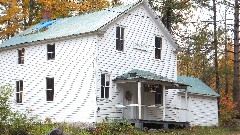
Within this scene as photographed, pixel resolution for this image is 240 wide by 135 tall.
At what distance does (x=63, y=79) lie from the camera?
1072 inches

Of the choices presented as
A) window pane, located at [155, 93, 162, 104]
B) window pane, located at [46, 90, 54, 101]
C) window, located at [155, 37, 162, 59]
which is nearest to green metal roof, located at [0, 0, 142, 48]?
window, located at [155, 37, 162, 59]

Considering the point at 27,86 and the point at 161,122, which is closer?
the point at 161,122

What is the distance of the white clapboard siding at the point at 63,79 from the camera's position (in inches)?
1009

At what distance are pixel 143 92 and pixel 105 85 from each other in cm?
400

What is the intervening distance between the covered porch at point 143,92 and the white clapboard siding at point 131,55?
574 mm

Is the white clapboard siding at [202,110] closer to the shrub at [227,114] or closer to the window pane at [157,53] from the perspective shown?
the shrub at [227,114]

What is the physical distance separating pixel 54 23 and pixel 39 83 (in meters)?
5.86

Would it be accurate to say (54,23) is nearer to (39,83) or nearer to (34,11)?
(39,83)

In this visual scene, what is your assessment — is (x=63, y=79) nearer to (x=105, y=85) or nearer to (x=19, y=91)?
(x=105, y=85)

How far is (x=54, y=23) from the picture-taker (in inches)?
1283

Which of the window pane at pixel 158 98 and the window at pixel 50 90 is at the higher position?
the window at pixel 50 90

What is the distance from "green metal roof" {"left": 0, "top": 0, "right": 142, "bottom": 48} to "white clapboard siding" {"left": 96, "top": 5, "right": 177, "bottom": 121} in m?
0.63

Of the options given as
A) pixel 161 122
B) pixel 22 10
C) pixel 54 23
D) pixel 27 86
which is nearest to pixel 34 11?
pixel 22 10

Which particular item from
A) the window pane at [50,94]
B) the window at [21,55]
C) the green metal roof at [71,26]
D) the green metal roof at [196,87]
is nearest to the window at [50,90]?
the window pane at [50,94]
